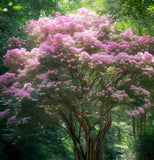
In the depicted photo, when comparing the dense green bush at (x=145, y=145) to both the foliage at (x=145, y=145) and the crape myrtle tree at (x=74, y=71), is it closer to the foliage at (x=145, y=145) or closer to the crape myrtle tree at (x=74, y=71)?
the foliage at (x=145, y=145)

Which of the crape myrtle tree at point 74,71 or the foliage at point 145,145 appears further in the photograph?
the foliage at point 145,145

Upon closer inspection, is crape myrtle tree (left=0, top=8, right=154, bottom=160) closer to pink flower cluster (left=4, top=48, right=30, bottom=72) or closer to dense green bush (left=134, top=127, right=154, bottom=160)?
pink flower cluster (left=4, top=48, right=30, bottom=72)

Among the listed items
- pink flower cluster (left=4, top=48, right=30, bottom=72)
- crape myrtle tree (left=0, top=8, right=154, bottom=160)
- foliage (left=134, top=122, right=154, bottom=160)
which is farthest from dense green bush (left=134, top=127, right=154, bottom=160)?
pink flower cluster (left=4, top=48, right=30, bottom=72)

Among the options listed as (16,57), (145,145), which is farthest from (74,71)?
(145,145)

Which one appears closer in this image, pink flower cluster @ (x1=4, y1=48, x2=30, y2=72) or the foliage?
pink flower cluster @ (x1=4, y1=48, x2=30, y2=72)

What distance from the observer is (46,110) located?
6.23 metres

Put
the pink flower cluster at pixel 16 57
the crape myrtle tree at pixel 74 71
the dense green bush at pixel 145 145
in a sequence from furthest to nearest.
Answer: the dense green bush at pixel 145 145 → the pink flower cluster at pixel 16 57 → the crape myrtle tree at pixel 74 71

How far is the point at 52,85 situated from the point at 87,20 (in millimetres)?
3184

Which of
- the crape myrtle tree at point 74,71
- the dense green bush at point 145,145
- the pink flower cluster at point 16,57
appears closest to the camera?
the crape myrtle tree at point 74,71

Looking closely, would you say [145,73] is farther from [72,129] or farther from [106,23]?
[72,129]

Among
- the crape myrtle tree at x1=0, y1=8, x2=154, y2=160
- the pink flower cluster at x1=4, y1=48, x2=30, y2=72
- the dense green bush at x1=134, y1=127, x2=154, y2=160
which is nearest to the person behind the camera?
the crape myrtle tree at x1=0, y1=8, x2=154, y2=160

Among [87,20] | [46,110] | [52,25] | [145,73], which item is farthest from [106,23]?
[46,110]

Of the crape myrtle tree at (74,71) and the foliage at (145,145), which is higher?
the crape myrtle tree at (74,71)

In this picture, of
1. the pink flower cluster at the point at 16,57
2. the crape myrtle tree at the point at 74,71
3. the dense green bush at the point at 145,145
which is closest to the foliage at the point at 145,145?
the dense green bush at the point at 145,145
